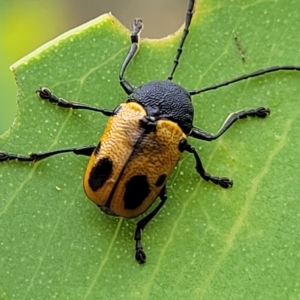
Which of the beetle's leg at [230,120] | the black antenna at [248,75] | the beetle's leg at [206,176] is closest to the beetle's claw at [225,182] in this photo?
the beetle's leg at [206,176]

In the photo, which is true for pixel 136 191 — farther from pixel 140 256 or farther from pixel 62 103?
pixel 62 103

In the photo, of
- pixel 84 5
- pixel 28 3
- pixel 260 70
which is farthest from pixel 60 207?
pixel 84 5

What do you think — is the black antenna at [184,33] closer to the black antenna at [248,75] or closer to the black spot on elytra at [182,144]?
the black antenna at [248,75]

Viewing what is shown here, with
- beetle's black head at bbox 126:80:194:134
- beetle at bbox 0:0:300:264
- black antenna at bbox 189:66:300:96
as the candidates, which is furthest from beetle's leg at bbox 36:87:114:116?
black antenna at bbox 189:66:300:96

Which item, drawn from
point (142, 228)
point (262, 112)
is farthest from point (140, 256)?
point (262, 112)

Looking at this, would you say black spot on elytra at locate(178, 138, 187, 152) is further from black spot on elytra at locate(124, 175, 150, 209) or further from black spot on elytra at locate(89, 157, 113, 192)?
black spot on elytra at locate(89, 157, 113, 192)

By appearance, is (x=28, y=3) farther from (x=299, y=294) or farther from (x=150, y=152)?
(x=299, y=294)
